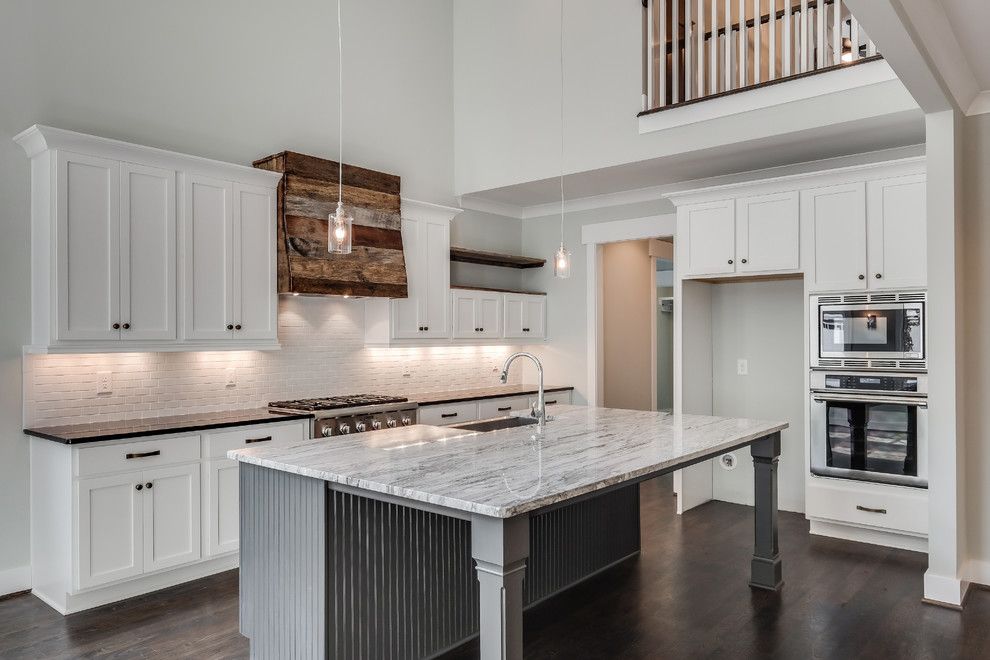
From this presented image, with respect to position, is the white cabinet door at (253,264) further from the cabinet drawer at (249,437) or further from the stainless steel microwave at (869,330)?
the stainless steel microwave at (869,330)

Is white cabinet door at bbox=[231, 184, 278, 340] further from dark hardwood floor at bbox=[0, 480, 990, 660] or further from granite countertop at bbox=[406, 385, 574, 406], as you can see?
dark hardwood floor at bbox=[0, 480, 990, 660]

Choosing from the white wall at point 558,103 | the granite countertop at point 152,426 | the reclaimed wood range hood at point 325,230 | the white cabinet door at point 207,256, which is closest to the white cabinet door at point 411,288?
the reclaimed wood range hood at point 325,230

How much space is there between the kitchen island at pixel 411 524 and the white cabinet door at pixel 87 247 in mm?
1543

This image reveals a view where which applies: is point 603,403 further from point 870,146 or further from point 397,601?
point 397,601

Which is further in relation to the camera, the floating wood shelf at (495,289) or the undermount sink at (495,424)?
the floating wood shelf at (495,289)

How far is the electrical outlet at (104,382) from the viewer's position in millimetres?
4191

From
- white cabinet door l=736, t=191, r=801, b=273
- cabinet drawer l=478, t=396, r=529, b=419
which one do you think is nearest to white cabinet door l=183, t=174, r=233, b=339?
cabinet drawer l=478, t=396, r=529, b=419

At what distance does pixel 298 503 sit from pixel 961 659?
2.90 m

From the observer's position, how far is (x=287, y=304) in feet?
17.0

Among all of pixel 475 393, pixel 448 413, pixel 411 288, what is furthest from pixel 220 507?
pixel 475 393

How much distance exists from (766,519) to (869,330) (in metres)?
1.54

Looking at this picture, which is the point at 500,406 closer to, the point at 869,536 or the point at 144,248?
the point at 869,536

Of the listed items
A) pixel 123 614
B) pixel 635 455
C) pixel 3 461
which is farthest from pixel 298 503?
pixel 3 461

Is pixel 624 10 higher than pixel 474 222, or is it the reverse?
pixel 624 10
